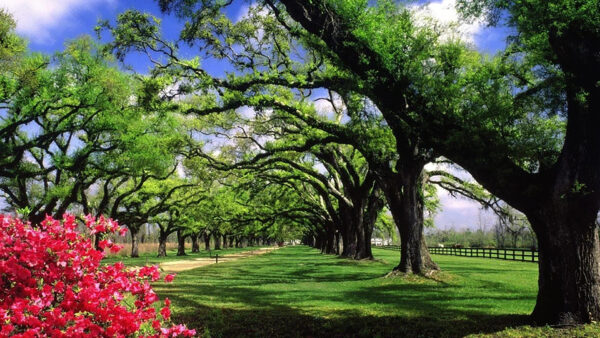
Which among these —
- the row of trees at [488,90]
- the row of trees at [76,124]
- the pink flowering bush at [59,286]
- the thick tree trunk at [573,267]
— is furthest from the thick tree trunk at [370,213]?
the pink flowering bush at [59,286]

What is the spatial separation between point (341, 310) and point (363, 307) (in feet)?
2.54

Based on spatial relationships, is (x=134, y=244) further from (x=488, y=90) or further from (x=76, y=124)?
(x=488, y=90)

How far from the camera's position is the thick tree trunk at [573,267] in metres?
8.39

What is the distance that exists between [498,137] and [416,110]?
202 centimetres

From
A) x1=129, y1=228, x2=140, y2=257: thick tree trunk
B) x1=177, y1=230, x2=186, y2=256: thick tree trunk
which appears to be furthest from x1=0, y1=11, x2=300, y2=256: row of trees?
x1=177, y1=230, x2=186, y2=256: thick tree trunk

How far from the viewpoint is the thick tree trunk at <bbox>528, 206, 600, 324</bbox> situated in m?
8.39

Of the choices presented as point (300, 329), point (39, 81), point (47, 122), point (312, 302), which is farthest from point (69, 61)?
point (300, 329)

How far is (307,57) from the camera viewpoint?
747 inches

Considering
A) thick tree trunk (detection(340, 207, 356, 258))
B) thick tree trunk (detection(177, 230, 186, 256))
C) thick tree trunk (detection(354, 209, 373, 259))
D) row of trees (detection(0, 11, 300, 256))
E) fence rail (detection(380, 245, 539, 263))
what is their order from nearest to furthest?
row of trees (detection(0, 11, 300, 256))
thick tree trunk (detection(354, 209, 373, 259))
thick tree trunk (detection(340, 207, 356, 258))
fence rail (detection(380, 245, 539, 263))
thick tree trunk (detection(177, 230, 186, 256))

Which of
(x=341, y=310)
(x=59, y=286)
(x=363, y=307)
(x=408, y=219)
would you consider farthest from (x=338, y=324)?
(x=408, y=219)

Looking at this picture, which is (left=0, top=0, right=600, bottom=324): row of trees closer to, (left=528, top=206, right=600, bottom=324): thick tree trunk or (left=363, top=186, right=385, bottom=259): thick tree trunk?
(left=528, top=206, right=600, bottom=324): thick tree trunk

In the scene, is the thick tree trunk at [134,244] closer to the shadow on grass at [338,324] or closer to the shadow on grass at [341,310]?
the shadow on grass at [341,310]

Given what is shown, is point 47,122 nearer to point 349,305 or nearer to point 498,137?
point 349,305

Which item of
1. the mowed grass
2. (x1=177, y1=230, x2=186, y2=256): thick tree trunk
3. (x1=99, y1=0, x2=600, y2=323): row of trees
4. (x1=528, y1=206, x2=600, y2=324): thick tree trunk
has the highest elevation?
(x1=99, y1=0, x2=600, y2=323): row of trees
